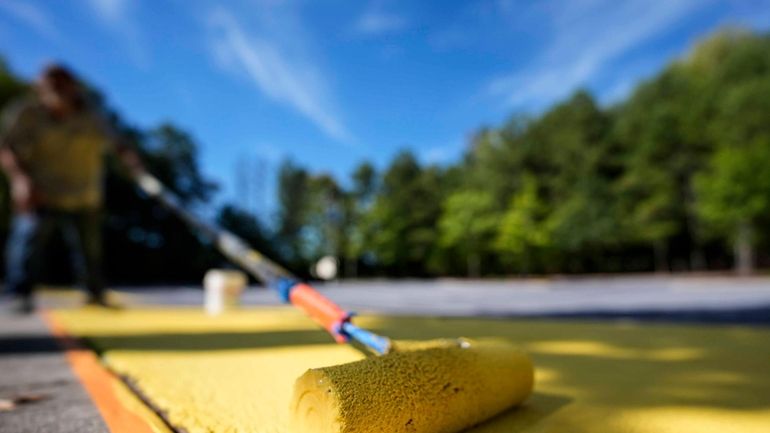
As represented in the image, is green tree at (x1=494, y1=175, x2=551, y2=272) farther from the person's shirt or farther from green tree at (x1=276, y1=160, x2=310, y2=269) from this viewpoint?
the person's shirt

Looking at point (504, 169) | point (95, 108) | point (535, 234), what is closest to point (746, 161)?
point (535, 234)

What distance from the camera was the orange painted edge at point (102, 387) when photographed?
1093 millimetres

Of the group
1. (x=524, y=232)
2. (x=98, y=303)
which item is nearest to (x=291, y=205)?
(x=524, y=232)

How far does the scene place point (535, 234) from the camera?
31.8 meters

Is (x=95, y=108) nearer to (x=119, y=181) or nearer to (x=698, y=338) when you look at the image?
(x=698, y=338)

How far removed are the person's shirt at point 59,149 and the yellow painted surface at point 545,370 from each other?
5.44 ft

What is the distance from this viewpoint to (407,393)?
950 millimetres

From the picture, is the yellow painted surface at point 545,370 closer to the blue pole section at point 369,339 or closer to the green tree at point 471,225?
the blue pole section at point 369,339

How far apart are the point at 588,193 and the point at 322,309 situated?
33.6 m

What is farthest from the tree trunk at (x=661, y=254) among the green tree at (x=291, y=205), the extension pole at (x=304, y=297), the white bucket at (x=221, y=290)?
the extension pole at (x=304, y=297)

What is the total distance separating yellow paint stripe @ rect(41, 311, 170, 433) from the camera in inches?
42.8

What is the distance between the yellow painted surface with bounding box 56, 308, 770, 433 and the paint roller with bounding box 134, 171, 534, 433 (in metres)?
0.10

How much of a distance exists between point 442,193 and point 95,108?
Answer: 37.2 m

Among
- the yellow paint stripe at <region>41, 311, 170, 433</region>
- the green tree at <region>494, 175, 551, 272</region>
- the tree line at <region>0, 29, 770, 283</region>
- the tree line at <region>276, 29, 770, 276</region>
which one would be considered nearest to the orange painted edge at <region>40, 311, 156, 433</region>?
the yellow paint stripe at <region>41, 311, 170, 433</region>
